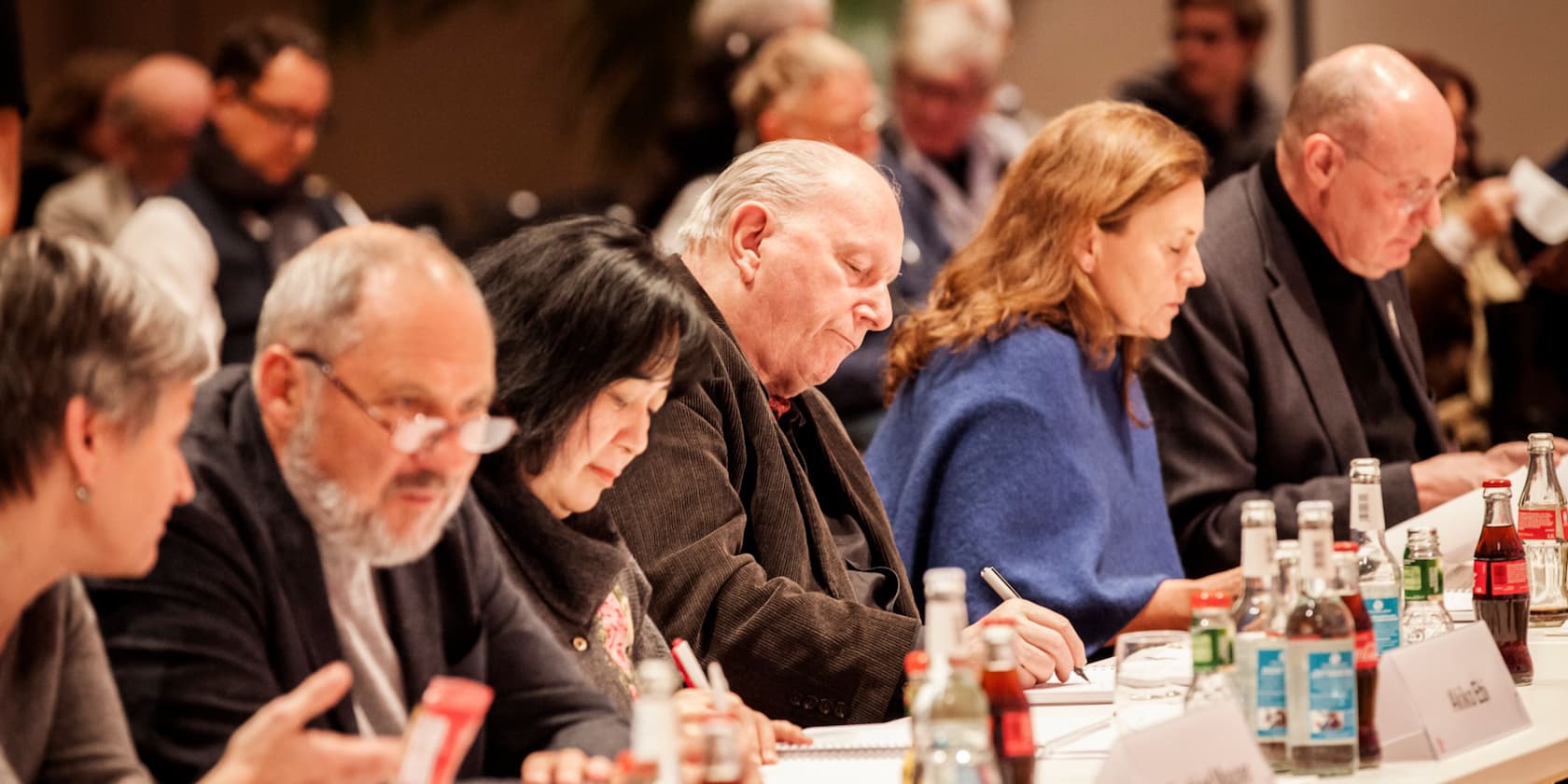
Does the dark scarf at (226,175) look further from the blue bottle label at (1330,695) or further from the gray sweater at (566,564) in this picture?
the blue bottle label at (1330,695)

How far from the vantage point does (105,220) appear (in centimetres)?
559

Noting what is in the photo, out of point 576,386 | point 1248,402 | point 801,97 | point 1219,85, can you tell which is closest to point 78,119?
point 801,97

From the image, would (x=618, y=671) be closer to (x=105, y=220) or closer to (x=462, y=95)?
(x=105, y=220)

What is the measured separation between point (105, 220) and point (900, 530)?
3210 mm

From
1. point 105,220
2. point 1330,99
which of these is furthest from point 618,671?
point 105,220

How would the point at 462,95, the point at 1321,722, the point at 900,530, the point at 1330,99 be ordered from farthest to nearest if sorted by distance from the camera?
the point at 462,95, the point at 1330,99, the point at 900,530, the point at 1321,722

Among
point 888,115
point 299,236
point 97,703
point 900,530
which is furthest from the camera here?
point 888,115

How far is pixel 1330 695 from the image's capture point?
2.02m

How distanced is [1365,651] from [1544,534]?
1060 mm

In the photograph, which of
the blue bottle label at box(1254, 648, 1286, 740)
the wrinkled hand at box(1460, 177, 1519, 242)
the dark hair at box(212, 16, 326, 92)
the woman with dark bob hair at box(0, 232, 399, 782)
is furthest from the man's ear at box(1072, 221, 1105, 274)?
the dark hair at box(212, 16, 326, 92)

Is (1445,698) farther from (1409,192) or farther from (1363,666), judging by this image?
(1409,192)

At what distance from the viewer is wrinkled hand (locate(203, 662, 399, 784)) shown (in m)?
1.55

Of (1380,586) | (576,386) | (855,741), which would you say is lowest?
(855,741)

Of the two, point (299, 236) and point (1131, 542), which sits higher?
point (1131, 542)
